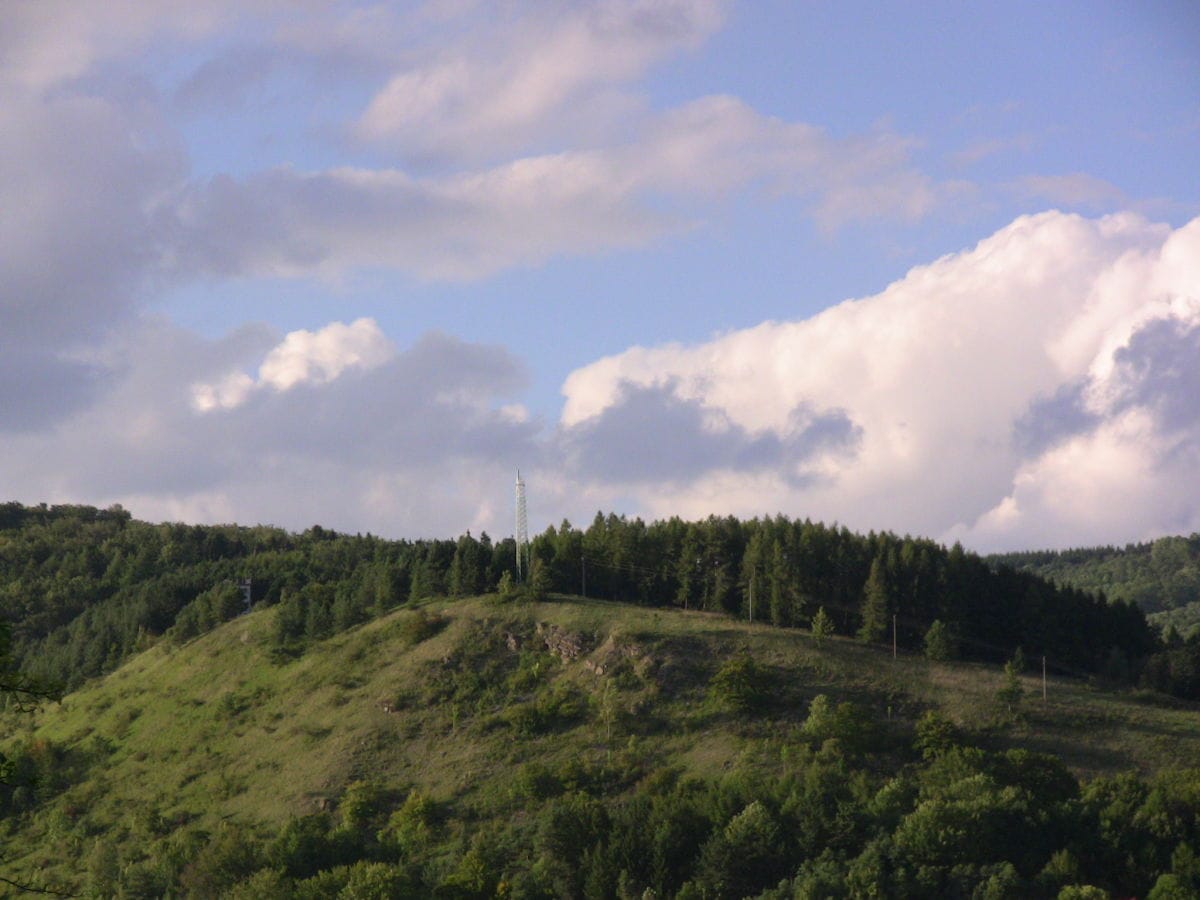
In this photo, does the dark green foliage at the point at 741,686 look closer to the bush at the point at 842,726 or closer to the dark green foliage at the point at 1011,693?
the bush at the point at 842,726

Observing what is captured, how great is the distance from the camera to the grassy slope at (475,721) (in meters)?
113

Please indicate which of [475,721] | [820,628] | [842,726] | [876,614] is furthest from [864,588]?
[475,721]

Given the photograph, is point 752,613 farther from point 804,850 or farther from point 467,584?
point 804,850

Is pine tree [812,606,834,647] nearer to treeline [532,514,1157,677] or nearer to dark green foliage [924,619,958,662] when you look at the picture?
treeline [532,514,1157,677]

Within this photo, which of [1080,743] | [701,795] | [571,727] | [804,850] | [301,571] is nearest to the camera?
[804,850]

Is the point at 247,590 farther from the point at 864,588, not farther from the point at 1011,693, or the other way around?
the point at 1011,693

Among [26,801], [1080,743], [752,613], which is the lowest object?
[26,801]

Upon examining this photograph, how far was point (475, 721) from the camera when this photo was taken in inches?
4870

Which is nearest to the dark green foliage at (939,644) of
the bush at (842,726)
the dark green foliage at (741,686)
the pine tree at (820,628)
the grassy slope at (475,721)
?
the grassy slope at (475,721)

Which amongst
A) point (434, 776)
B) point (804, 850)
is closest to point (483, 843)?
point (434, 776)

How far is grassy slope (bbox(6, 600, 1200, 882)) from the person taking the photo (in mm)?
113312

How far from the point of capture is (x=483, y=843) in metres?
102

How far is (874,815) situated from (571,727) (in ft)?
107

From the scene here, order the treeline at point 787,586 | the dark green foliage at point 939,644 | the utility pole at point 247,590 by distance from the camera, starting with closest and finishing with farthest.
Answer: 1. the dark green foliage at point 939,644
2. the treeline at point 787,586
3. the utility pole at point 247,590
